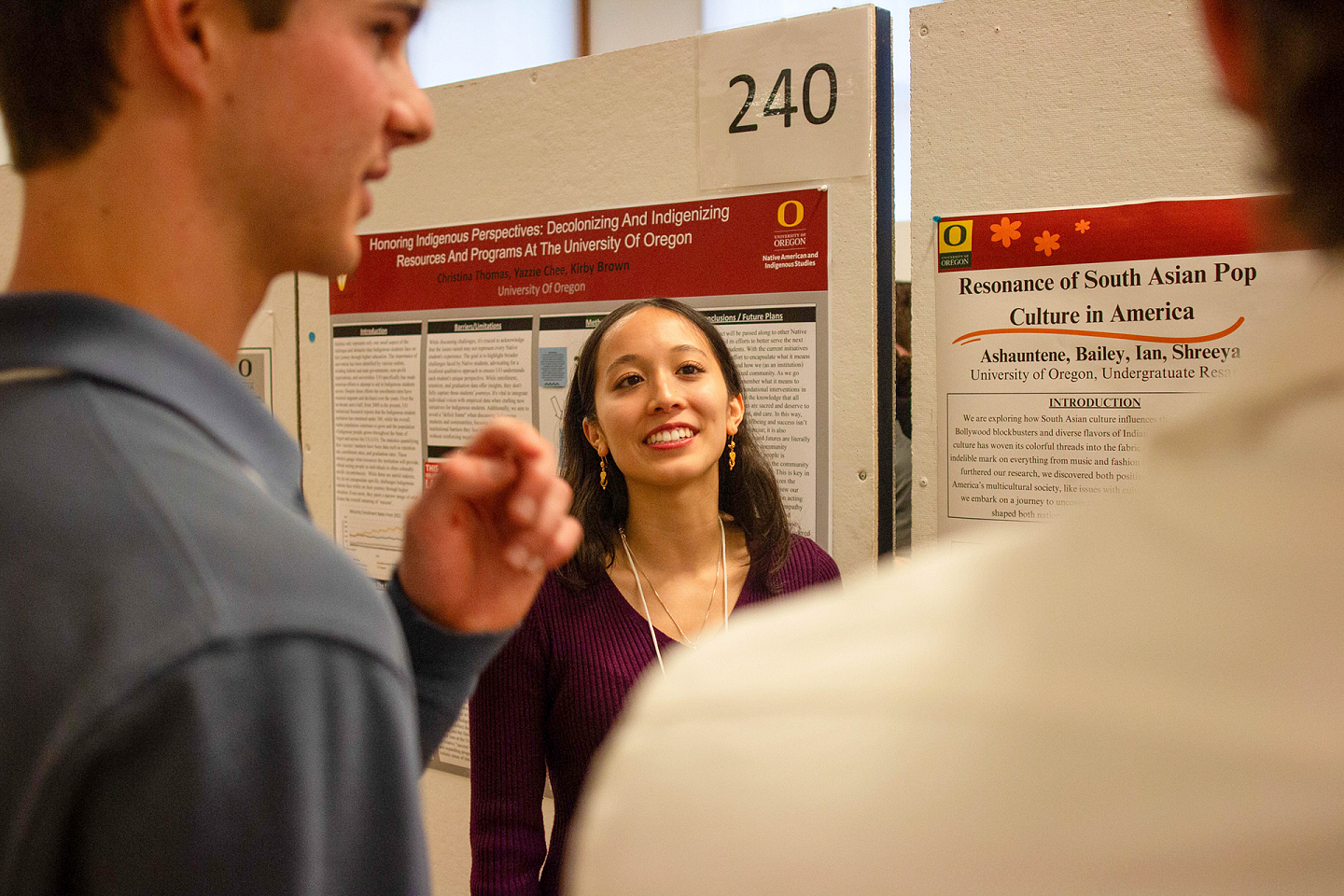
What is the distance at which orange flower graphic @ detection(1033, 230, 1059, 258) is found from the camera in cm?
164

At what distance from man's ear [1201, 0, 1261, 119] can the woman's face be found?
4.75 ft

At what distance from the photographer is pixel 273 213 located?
68cm

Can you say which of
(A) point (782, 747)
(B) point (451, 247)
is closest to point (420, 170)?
(B) point (451, 247)

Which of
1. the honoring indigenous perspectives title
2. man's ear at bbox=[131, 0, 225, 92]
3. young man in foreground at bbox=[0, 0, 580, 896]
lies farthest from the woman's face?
man's ear at bbox=[131, 0, 225, 92]

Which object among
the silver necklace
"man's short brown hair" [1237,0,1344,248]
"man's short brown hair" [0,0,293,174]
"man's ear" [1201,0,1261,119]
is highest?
"man's short brown hair" [0,0,293,174]

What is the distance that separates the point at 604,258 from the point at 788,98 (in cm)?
53

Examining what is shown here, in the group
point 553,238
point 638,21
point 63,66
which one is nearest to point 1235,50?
point 63,66

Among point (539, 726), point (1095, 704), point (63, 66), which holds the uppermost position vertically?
point (63, 66)

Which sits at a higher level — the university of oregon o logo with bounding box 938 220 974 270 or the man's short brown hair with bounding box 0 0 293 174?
the university of oregon o logo with bounding box 938 220 974 270

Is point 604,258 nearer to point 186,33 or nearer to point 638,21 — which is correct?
point 186,33

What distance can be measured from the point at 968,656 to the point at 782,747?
0.07 metres

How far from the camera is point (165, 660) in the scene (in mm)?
460

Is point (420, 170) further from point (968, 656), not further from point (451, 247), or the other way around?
point (968, 656)

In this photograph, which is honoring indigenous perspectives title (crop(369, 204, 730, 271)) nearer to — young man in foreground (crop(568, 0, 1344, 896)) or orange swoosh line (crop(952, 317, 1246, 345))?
orange swoosh line (crop(952, 317, 1246, 345))
